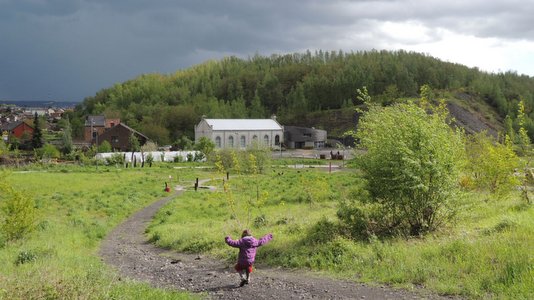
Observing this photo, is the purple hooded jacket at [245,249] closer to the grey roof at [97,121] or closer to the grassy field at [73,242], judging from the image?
the grassy field at [73,242]

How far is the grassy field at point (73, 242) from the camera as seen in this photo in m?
8.93

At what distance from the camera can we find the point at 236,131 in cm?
9150

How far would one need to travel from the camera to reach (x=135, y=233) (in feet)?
69.4

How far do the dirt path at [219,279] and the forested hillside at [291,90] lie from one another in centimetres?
8300

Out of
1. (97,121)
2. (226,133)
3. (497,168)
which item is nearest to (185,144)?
(226,133)

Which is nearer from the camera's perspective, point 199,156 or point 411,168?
point 411,168

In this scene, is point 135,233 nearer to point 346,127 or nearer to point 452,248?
point 452,248

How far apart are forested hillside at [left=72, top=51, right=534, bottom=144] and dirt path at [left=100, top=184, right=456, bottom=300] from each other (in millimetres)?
82995

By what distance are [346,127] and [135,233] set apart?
9526cm

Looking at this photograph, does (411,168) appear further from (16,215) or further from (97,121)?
(97,121)

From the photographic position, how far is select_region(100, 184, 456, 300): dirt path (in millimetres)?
10438

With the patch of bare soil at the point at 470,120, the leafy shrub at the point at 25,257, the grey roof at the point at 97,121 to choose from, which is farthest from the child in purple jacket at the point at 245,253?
the grey roof at the point at 97,121

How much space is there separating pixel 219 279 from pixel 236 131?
79.8m

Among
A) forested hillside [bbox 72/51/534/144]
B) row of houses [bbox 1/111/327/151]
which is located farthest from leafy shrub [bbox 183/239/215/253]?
forested hillside [bbox 72/51/534/144]
